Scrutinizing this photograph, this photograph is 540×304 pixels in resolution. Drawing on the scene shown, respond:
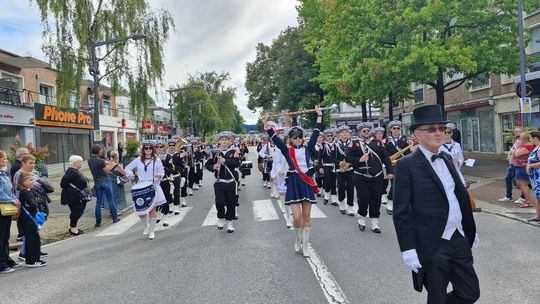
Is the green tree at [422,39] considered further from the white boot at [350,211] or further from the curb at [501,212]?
the white boot at [350,211]

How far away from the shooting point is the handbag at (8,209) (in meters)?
6.25

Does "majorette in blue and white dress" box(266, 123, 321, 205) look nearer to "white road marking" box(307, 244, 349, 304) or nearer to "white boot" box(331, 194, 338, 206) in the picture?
"white road marking" box(307, 244, 349, 304)

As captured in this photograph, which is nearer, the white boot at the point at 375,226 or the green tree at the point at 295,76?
the white boot at the point at 375,226

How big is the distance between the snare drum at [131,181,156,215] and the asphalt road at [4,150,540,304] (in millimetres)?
590

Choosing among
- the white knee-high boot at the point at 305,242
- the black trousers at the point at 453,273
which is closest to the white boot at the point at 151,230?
the white knee-high boot at the point at 305,242

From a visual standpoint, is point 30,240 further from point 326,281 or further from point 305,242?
point 326,281

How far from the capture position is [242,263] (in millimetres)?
5875

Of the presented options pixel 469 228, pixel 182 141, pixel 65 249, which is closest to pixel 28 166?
pixel 65 249

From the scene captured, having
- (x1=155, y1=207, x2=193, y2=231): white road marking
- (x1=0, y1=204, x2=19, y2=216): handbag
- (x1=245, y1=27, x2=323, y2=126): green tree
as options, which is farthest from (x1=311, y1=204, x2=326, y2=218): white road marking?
(x1=245, y1=27, x2=323, y2=126): green tree

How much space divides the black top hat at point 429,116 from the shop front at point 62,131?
24251mm

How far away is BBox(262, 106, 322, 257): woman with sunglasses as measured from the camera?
20.5 feet

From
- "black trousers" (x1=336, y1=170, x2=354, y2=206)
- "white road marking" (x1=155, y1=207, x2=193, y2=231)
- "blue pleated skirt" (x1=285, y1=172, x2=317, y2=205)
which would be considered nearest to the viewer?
"blue pleated skirt" (x1=285, y1=172, x2=317, y2=205)

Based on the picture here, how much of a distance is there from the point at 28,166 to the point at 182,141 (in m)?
5.26

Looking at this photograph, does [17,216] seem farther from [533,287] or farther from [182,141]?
[533,287]
